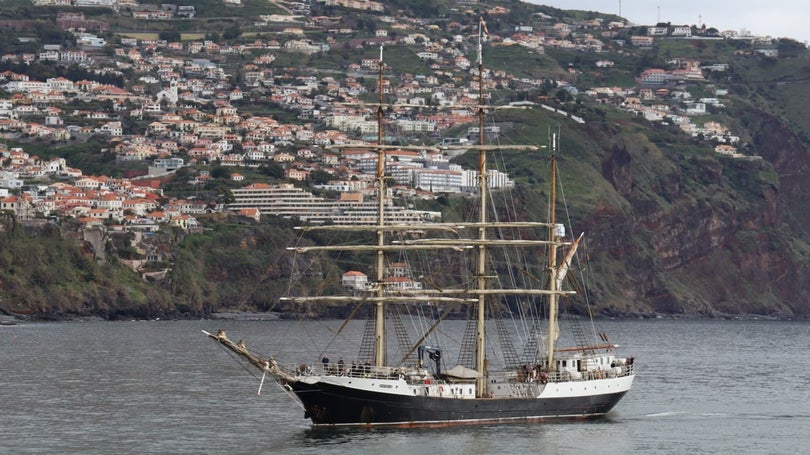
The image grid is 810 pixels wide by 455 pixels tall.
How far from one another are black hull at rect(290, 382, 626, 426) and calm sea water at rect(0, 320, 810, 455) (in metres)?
0.68

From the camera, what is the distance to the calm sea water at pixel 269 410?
225 feet

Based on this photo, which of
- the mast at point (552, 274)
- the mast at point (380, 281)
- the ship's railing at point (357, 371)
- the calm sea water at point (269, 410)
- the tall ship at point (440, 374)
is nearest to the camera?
the calm sea water at point (269, 410)

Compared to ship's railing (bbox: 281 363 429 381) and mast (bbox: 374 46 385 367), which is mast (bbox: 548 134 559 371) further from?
ship's railing (bbox: 281 363 429 381)

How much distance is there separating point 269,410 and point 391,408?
12107 millimetres

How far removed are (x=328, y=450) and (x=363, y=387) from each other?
501 cm

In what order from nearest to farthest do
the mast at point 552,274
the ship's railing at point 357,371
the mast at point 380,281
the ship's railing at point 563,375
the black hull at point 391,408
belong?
the ship's railing at point 357,371 → the black hull at point 391,408 → the mast at point 380,281 → the ship's railing at point 563,375 → the mast at point 552,274

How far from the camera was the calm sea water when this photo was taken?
68.4 meters

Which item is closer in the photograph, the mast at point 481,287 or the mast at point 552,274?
the mast at point 481,287

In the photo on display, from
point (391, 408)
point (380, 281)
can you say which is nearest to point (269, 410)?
point (380, 281)

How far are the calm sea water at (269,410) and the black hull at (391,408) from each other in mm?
682

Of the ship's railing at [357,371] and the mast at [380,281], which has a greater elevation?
the mast at [380,281]

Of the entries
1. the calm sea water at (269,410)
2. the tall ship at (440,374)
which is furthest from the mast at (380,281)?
the calm sea water at (269,410)

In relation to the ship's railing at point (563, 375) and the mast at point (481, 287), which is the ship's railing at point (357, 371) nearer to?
the mast at point (481, 287)

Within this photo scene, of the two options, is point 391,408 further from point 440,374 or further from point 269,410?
point 269,410
